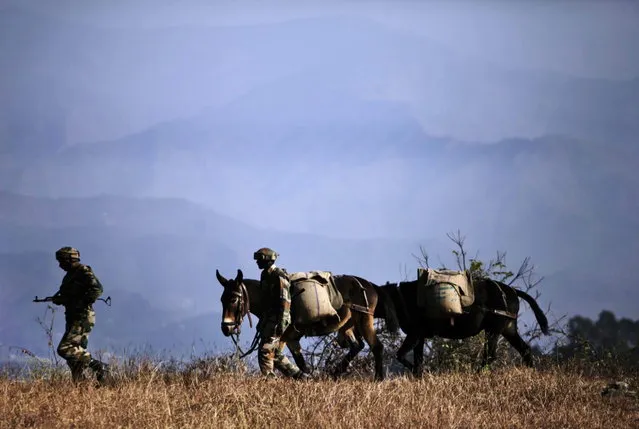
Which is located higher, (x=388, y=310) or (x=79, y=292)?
(x=79, y=292)

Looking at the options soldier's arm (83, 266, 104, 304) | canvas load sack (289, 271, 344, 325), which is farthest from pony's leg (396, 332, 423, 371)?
soldier's arm (83, 266, 104, 304)

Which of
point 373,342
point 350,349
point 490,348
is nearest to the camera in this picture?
point 373,342

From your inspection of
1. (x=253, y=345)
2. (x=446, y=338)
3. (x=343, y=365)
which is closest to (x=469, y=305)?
(x=446, y=338)

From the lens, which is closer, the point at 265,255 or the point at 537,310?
the point at 265,255

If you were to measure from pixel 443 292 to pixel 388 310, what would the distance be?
97 centimetres

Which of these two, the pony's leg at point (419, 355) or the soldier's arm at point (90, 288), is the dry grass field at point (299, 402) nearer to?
the soldier's arm at point (90, 288)

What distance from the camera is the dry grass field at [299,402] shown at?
1101 centimetres

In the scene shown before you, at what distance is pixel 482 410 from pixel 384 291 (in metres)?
4.38

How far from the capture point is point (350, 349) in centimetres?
1611

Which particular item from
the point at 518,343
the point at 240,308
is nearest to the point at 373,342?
the point at 240,308

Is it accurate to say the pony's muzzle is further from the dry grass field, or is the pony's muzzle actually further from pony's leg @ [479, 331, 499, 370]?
pony's leg @ [479, 331, 499, 370]

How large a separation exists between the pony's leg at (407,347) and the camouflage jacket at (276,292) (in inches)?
109

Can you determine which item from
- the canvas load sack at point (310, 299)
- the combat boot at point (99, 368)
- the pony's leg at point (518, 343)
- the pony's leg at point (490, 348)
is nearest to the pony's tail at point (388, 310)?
the canvas load sack at point (310, 299)

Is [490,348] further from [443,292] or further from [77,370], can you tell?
[77,370]
